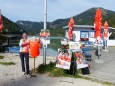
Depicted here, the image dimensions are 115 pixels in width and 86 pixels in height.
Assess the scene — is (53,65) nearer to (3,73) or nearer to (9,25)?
(3,73)

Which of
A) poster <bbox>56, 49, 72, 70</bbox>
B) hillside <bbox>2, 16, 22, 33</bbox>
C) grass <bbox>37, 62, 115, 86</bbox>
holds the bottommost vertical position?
grass <bbox>37, 62, 115, 86</bbox>

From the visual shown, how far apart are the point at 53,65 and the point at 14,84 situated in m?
3.82

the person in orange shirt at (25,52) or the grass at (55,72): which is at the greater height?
the person in orange shirt at (25,52)

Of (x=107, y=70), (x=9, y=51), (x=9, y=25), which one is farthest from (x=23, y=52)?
(x=9, y=25)

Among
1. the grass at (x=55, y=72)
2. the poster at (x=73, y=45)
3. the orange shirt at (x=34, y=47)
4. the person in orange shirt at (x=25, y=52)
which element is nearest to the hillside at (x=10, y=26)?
the orange shirt at (x=34, y=47)

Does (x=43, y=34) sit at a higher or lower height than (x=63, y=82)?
higher

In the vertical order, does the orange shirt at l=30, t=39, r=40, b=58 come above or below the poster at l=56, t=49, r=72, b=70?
above

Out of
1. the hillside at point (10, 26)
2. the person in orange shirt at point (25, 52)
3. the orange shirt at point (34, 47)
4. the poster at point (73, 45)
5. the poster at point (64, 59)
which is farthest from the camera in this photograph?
the hillside at point (10, 26)

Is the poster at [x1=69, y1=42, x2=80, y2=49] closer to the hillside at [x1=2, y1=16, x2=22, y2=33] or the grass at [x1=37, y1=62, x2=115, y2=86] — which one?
the grass at [x1=37, y1=62, x2=115, y2=86]

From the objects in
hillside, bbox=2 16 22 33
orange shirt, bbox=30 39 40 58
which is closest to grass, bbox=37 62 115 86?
orange shirt, bbox=30 39 40 58

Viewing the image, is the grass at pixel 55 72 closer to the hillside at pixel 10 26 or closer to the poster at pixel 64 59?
the poster at pixel 64 59

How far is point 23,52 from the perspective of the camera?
45.3 feet

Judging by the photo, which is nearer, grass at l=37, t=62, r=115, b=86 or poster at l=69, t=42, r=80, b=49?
grass at l=37, t=62, r=115, b=86

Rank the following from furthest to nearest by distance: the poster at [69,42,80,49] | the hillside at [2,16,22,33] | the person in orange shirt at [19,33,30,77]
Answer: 1. the hillside at [2,16,22,33]
2. the poster at [69,42,80,49]
3. the person in orange shirt at [19,33,30,77]
